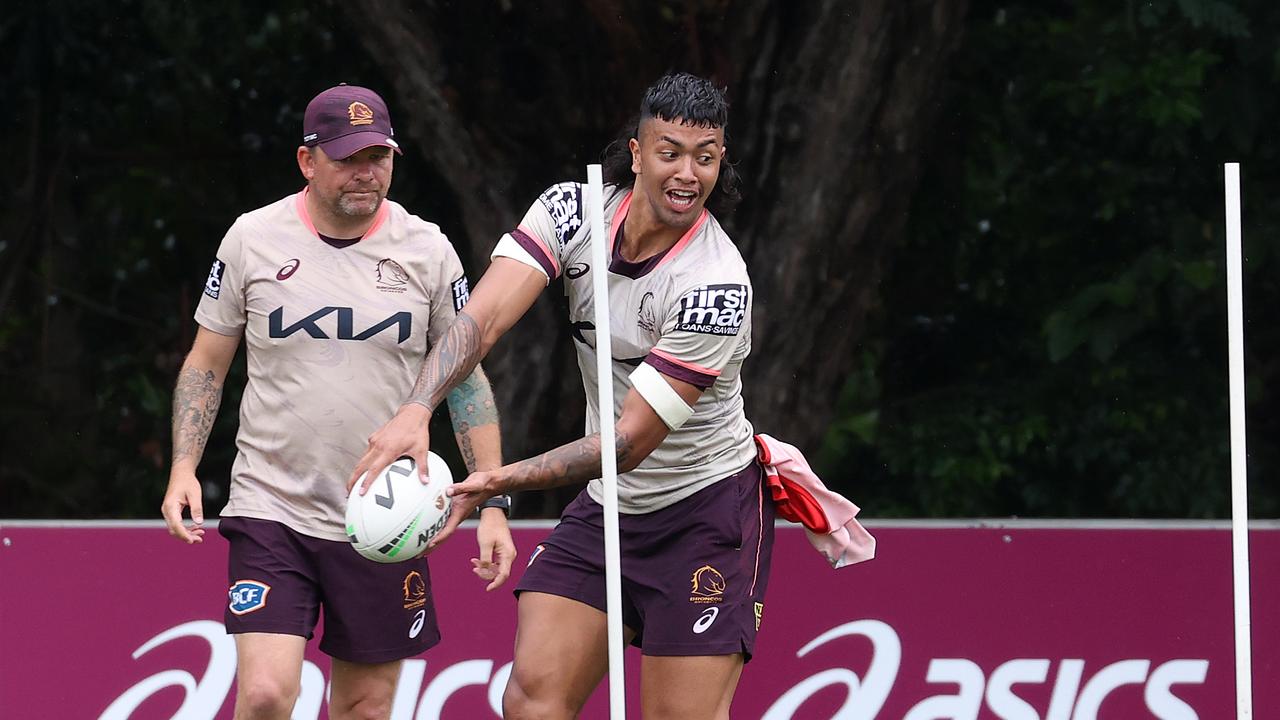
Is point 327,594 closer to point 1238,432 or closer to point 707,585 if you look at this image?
point 707,585

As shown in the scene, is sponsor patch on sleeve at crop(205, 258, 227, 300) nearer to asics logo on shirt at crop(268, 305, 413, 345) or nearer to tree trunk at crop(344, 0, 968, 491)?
asics logo on shirt at crop(268, 305, 413, 345)

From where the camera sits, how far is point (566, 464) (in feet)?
12.9

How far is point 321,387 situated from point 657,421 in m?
0.94

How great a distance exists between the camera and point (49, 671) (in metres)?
5.74

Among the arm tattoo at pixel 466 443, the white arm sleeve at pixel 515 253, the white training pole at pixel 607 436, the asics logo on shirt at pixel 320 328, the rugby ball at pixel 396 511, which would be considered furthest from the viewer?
the arm tattoo at pixel 466 443

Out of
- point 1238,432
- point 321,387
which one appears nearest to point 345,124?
point 321,387

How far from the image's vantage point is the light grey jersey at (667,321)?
416 cm

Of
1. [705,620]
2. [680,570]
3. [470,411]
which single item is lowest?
[705,620]

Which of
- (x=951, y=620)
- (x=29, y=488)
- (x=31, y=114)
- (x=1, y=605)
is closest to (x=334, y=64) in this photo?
(x=31, y=114)

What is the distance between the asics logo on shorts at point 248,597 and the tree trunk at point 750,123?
2802mm

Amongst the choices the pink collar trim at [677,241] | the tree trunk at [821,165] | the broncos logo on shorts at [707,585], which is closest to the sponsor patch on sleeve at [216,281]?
the pink collar trim at [677,241]


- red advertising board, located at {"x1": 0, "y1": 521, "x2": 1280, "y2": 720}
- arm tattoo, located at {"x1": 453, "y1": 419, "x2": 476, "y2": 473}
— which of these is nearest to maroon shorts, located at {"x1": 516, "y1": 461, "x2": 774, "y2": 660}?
arm tattoo, located at {"x1": 453, "y1": 419, "x2": 476, "y2": 473}

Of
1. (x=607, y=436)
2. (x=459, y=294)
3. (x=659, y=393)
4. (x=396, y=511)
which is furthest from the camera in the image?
(x=459, y=294)

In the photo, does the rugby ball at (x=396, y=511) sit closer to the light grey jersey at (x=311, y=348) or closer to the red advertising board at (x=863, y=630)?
the light grey jersey at (x=311, y=348)
